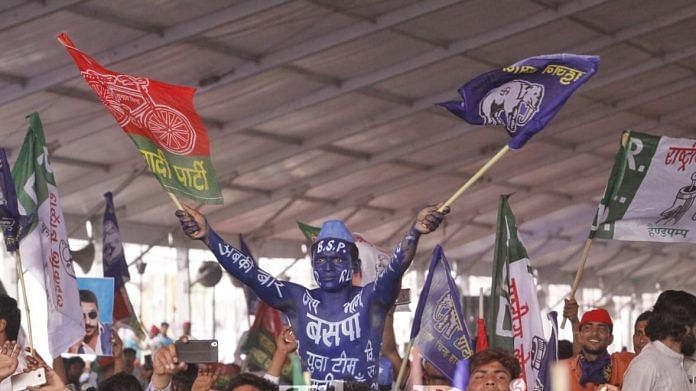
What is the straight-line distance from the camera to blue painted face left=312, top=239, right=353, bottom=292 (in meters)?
7.72

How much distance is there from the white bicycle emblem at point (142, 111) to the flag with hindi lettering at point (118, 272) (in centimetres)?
566

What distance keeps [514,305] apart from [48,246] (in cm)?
322

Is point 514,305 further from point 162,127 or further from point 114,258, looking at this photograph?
point 114,258

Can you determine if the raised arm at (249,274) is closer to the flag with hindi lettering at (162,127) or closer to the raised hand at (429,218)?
the flag with hindi lettering at (162,127)

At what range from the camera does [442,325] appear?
934 centimetres

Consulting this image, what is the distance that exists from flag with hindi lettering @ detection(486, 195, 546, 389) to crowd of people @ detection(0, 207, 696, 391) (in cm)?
27

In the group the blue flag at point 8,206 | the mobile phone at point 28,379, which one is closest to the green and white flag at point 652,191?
the blue flag at point 8,206

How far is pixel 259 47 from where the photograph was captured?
2142 centimetres

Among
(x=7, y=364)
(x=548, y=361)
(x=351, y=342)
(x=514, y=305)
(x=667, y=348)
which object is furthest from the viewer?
(x=514, y=305)

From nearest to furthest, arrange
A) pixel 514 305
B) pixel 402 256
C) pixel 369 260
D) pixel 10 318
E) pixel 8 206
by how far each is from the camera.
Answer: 1. pixel 10 318
2. pixel 402 256
3. pixel 8 206
4. pixel 514 305
5. pixel 369 260

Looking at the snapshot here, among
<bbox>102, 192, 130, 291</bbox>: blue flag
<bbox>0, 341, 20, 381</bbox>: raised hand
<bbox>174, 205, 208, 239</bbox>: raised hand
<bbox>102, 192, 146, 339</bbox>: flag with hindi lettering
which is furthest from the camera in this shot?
<bbox>102, 192, 130, 291</bbox>: blue flag

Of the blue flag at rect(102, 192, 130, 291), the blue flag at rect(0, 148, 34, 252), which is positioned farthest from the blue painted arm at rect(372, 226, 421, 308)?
the blue flag at rect(102, 192, 130, 291)

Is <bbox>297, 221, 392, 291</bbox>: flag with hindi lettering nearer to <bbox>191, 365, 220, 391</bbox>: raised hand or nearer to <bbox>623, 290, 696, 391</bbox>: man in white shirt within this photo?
<bbox>191, 365, 220, 391</bbox>: raised hand

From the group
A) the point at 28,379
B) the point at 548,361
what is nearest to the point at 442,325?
the point at 548,361
